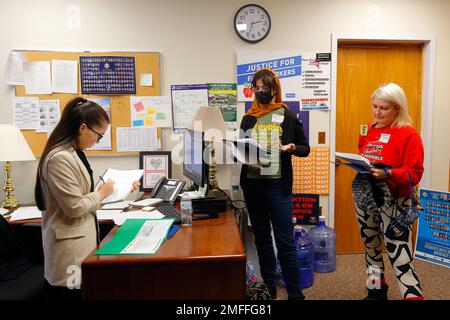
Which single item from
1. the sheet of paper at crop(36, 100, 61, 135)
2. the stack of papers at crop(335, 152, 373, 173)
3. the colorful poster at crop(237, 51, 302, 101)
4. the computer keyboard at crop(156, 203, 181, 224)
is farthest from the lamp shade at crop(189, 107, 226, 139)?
the sheet of paper at crop(36, 100, 61, 135)

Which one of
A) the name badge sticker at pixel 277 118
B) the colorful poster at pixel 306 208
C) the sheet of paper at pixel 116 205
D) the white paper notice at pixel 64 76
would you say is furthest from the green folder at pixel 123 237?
the colorful poster at pixel 306 208

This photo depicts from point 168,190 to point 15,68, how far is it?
1.56 m

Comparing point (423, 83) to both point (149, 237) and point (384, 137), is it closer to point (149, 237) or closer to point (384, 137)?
point (384, 137)

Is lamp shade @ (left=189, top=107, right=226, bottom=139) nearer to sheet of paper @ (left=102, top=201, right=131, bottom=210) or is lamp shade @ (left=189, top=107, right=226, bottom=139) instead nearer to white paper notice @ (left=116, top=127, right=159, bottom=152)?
white paper notice @ (left=116, top=127, right=159, bottom=152)

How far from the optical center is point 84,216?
54.6 inches

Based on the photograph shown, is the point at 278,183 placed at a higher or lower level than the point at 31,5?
lower

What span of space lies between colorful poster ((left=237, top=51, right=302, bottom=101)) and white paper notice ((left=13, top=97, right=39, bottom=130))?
1.63 m

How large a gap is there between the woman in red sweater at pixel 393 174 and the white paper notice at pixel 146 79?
1665mm

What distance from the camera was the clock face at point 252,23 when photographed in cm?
258

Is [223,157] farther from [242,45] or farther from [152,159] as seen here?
[242,45]
